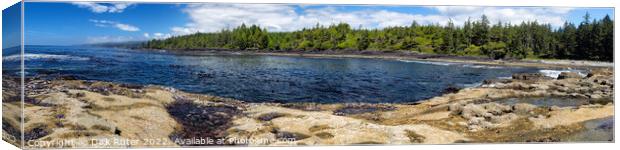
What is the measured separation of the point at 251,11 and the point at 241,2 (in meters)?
0.53

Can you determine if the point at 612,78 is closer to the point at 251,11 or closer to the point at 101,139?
the point at 251,11

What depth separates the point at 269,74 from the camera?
80.7ft

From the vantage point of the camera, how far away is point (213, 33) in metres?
25.2

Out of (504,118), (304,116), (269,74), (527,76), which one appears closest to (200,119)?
(269,74)

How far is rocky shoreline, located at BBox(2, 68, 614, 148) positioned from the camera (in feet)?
73.7

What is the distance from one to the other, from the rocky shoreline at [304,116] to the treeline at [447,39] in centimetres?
100

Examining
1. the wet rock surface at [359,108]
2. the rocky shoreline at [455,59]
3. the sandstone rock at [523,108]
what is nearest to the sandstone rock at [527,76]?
the rocky shoreline at [455,59]

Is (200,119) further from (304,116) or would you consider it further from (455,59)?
(455,59)

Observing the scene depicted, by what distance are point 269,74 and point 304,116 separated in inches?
73.2

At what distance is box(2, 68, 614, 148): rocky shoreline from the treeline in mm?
999

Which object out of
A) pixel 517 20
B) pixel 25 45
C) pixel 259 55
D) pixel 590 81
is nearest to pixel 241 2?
pixel 259 55

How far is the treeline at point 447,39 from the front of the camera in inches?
1000

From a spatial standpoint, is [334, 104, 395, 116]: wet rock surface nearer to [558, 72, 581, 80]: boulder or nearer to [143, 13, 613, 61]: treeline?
[143, 13, 613, 61]: treeline

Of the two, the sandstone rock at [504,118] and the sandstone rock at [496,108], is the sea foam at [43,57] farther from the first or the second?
the sandstone rock at [504,118]
